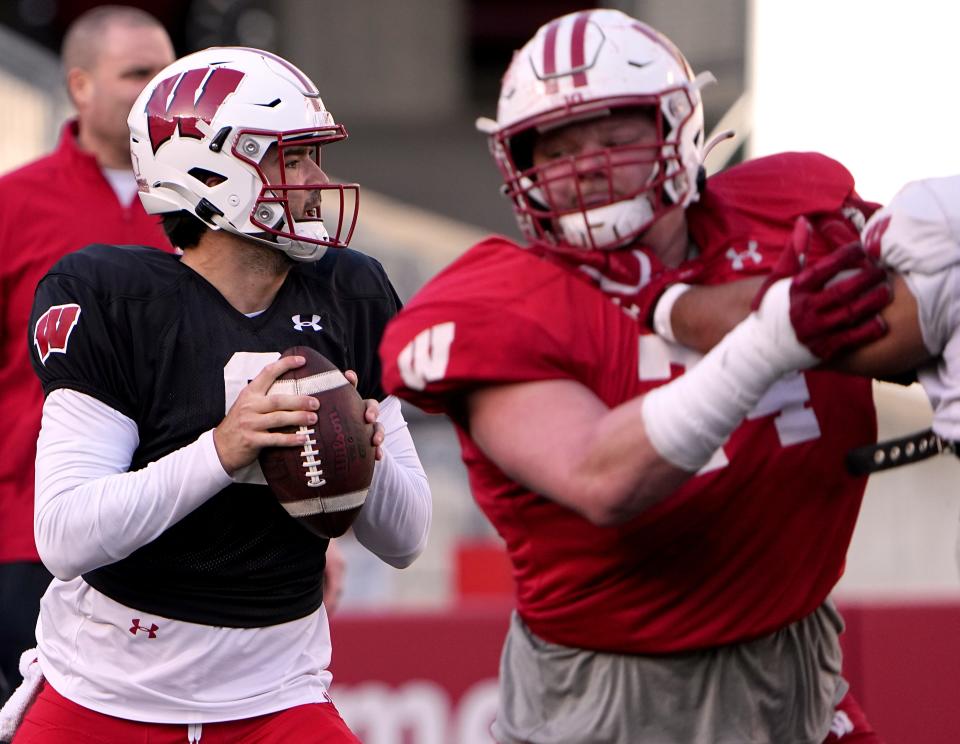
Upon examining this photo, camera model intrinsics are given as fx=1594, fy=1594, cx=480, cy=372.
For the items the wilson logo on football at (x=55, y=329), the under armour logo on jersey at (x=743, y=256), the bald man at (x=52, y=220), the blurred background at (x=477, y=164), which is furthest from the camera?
the blurred background at (x=477, y=164)

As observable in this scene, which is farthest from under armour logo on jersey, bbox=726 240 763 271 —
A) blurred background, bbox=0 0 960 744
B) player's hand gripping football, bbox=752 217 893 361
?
blurred background, bbox=0 0 960 744

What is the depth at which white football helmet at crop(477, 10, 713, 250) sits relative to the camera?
92.2 inches

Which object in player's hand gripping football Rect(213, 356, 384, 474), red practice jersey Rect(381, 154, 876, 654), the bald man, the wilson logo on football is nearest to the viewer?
red practice jersey Rect(381, 154, 876, 654)

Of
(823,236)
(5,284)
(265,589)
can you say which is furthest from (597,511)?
(5,284)

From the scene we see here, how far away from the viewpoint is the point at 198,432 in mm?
2707

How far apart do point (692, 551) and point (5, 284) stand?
2112mm

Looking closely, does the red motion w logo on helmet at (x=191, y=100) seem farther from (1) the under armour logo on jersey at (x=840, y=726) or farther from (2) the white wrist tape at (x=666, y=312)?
(1) the under armour logo on jersey at (x=840, y=726)

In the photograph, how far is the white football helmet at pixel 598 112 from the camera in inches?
92.2

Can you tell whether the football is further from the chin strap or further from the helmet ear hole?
the chin strap

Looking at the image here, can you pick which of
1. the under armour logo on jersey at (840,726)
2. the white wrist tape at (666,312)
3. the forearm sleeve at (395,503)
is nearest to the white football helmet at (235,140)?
the forearm sleeve at (395,503)

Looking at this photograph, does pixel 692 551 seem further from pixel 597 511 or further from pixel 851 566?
pixel 851 566

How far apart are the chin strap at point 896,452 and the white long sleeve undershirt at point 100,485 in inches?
39.3

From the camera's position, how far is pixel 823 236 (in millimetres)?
2408

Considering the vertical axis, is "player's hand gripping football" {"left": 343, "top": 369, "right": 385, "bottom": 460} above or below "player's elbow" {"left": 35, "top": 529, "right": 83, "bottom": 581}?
above
